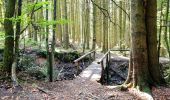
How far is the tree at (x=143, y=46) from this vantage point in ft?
27.2

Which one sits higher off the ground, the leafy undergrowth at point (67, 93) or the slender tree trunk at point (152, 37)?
the slender tree trunk at point (152, 37)

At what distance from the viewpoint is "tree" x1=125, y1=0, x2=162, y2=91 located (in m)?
8.30

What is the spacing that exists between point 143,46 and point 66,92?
269 cm

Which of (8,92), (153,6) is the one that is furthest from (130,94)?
(8,92)

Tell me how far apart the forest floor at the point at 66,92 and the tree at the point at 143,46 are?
40cm

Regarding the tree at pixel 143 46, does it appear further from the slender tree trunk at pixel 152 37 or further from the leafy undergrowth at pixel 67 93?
the leafy undergrowth at pixel 67 93

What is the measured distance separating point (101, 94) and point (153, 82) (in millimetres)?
1752

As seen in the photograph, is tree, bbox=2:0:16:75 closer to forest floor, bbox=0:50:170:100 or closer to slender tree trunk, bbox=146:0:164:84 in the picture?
forest floor, bbox=0:50:170:100

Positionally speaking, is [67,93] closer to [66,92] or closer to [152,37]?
[66,92]

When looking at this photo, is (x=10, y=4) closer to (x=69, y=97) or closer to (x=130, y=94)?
(x=69, y=97)

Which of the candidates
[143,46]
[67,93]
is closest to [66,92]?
[67,93]

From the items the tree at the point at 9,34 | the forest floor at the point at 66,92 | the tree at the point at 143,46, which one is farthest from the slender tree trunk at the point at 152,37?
the tree at the point at 9,34

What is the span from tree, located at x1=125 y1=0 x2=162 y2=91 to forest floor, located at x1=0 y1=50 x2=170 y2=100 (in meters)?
0.40

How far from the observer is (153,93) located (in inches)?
313
